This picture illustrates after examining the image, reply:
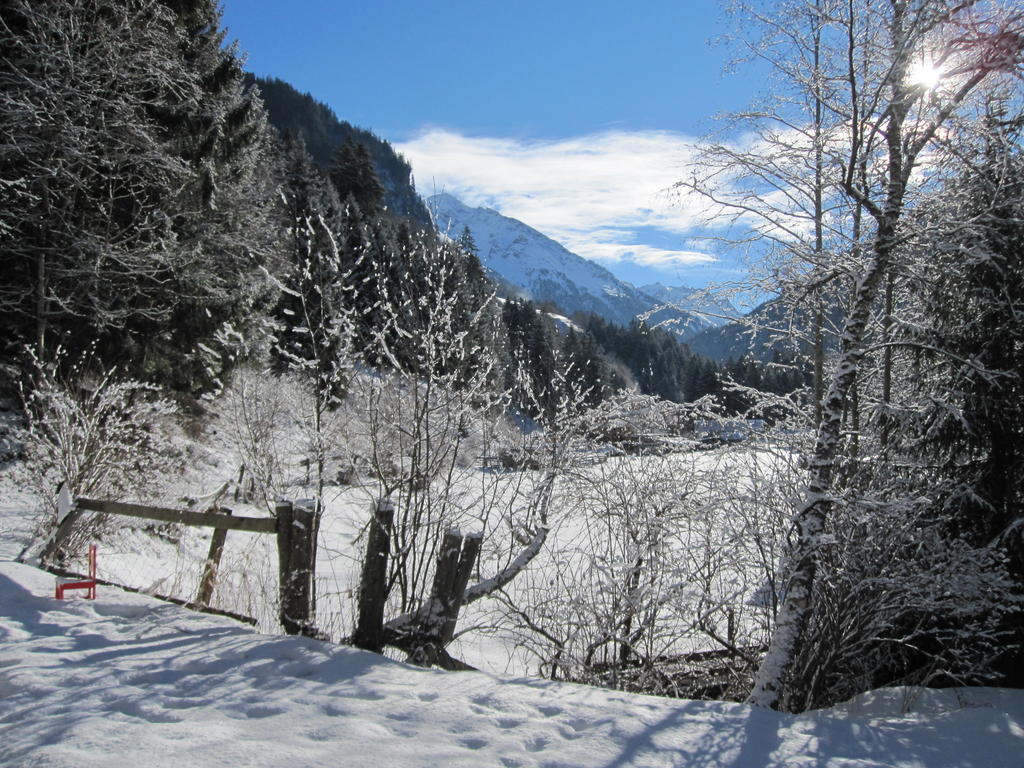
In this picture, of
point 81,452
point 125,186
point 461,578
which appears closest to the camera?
point 461,578

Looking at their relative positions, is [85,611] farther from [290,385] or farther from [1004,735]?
[290,385]

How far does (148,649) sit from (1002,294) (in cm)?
724

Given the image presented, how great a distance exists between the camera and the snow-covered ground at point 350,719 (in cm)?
256

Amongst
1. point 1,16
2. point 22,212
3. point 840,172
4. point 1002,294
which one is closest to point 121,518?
point 22,212

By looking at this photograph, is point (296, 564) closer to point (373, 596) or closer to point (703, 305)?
point (373, 596)

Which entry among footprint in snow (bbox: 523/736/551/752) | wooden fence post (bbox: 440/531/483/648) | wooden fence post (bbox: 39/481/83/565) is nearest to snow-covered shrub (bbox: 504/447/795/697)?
wooden fence post (bbox: 440/531/483/648)

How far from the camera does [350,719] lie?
9.28ft

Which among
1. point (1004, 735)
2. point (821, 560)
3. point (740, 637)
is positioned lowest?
point (740, 637)

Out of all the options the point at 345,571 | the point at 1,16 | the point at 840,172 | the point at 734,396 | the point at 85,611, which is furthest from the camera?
the point at 345,571

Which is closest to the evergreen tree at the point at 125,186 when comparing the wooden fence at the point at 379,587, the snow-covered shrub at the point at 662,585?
the wooden fence at the point at 379,587

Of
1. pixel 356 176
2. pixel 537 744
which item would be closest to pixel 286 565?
pixel 537 744

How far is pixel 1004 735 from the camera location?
350cm

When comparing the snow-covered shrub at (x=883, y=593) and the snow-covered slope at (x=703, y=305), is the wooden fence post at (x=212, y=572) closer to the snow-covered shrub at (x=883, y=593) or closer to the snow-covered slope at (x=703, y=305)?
the snow-covered slope at (x=703, y=305)

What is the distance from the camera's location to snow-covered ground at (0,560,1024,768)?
256 centimetres
